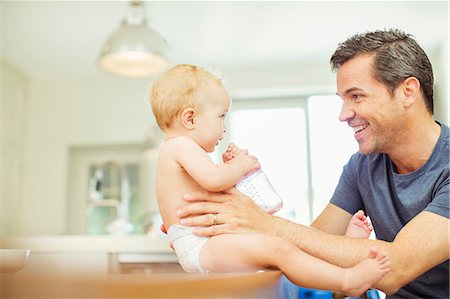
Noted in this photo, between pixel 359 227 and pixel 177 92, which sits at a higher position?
pixel 177 92

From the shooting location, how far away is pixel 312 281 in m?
0.97

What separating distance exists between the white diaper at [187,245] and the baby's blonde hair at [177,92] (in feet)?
0.83

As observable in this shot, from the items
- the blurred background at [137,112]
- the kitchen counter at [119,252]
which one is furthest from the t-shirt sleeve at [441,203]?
the blurred background at [137,112]

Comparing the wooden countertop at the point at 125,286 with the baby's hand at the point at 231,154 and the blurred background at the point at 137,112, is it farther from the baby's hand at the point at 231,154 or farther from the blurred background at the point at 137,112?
the blurred background at the point at 137,112

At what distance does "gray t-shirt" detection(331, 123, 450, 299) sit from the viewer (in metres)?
1.28

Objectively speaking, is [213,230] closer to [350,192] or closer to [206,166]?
[206,166]

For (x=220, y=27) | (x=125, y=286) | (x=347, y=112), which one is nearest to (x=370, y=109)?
(x=347, y=112)

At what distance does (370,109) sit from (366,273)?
0.55 meters

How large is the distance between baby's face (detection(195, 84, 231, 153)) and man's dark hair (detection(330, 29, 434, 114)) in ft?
1.43

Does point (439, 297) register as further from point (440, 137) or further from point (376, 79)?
point (376, 79)

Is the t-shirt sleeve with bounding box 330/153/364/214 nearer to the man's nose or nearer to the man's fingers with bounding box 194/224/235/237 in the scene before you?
the man's nose

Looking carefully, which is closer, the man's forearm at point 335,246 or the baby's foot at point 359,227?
the man's forearm at point 335,246

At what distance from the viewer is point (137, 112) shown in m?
5.43

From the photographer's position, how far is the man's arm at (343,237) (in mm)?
1074
